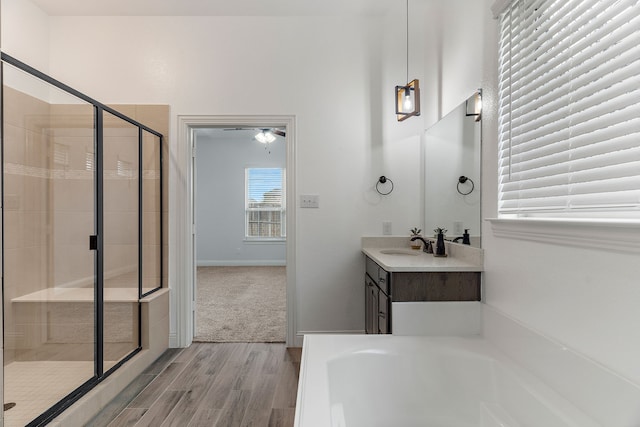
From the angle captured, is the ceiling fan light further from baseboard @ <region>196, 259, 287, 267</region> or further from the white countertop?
the white countertop

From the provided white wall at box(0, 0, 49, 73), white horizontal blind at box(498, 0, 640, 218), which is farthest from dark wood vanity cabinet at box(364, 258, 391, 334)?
white wall at box(0, 0, 49, 73)

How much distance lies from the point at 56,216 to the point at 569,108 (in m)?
2.76

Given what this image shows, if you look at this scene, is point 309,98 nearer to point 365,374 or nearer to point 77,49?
point 77,49

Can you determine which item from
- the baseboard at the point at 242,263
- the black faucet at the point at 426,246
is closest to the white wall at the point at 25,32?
the black faucet at the point at 426,246

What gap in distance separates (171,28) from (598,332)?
3503mm

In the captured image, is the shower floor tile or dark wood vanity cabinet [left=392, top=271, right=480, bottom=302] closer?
the shower floor tile

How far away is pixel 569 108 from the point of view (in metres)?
1.20

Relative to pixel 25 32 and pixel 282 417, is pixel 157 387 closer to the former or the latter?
pixel 282 417

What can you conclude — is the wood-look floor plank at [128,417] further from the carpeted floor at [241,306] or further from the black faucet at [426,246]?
the black faucet at [426,246]

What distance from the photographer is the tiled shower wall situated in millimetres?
1815

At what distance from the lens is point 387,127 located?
2.99 meters

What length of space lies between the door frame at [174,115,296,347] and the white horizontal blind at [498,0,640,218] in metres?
1.74

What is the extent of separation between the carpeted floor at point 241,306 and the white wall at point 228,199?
28.6 inches

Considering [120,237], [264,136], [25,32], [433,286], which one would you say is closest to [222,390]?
[120,237]
